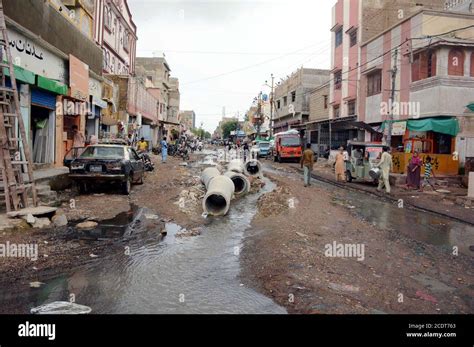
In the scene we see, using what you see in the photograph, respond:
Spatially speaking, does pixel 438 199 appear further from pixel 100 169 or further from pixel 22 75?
pixel 22 75

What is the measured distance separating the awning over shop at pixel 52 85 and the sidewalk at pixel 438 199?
41.1 feet

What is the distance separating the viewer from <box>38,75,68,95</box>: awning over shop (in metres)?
13.5

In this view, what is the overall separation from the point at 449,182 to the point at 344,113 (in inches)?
645

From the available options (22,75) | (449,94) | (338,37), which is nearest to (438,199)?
(449,94)

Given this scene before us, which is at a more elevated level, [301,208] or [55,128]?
[55,128]

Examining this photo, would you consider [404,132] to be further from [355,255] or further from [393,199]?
[355,255]

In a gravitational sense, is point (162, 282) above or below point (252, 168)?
below

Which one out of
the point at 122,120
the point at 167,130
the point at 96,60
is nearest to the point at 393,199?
the point at 96,60

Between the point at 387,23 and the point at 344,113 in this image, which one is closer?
the point at 387,23

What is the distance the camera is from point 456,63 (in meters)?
20.4

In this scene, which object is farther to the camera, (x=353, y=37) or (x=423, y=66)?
(x=353, y=37)

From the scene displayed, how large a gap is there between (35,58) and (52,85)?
1044 mm

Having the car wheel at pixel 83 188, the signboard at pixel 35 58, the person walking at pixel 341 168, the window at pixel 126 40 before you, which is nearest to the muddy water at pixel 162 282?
the car wheel at pixel 83 188

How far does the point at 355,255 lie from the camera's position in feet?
21.7
